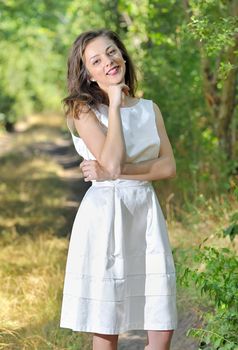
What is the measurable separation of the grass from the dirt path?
0.14 metres

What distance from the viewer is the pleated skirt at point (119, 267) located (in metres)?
3.78

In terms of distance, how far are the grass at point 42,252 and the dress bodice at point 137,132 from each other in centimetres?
165

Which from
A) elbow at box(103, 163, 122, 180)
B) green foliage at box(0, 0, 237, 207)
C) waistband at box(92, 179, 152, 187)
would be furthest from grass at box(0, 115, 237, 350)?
elbow at box(103, 163, 122, 180)

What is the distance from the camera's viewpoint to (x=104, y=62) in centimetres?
390

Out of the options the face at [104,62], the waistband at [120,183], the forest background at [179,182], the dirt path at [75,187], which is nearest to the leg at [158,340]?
the forest background at [179,182]

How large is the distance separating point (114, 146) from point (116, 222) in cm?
34

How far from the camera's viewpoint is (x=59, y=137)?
31.4m

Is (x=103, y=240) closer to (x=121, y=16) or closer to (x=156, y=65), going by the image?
(x=156, y=65)

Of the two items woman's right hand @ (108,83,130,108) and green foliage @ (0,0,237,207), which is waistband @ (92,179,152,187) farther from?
green foliage @ (0,0,237,207)

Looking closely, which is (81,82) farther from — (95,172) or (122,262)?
(122,262)

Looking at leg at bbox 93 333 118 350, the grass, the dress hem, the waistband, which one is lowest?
the grass

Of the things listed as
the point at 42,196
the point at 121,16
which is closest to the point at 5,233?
the point at 42,196

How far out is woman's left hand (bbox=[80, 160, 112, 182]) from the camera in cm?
383

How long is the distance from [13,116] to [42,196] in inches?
804
